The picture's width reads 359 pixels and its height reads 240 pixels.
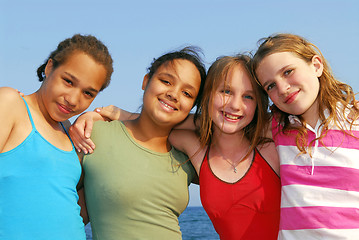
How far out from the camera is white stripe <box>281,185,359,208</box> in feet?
9.91

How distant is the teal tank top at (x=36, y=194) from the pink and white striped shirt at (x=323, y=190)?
70.0 inches

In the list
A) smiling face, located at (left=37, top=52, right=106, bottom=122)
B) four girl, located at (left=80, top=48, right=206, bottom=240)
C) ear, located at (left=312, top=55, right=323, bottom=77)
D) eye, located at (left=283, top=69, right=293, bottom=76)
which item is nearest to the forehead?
smiling face, located at (left=37, top=52, right=106, bottom=122)

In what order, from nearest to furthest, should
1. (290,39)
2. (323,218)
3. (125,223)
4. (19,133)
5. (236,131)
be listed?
1. (19,133)
2. (323,218)
3. (125,223)
4. (290,39)
5. (236,131)

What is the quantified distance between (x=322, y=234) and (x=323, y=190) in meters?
0.35

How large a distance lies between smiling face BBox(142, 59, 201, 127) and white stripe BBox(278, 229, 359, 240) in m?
1.47

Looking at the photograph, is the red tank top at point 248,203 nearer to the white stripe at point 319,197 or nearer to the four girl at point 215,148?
the four girl at point 215,148

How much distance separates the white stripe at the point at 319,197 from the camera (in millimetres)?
3021

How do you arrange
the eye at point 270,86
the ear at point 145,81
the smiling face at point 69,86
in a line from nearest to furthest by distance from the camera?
the smiling face at point 69,86
the eye at point 270,86
the ear at point 145,81

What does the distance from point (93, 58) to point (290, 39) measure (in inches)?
71.1

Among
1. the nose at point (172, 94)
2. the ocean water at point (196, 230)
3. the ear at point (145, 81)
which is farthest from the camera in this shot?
the ocean water at point (196, 230)

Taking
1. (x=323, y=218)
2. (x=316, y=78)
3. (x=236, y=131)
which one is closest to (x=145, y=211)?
(x=236, y=131)

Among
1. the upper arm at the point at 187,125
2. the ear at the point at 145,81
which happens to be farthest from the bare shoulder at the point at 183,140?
the ear at the point at 145,81

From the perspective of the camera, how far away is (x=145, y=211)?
3.34m

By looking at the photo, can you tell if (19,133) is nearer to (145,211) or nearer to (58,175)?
(58,175)
